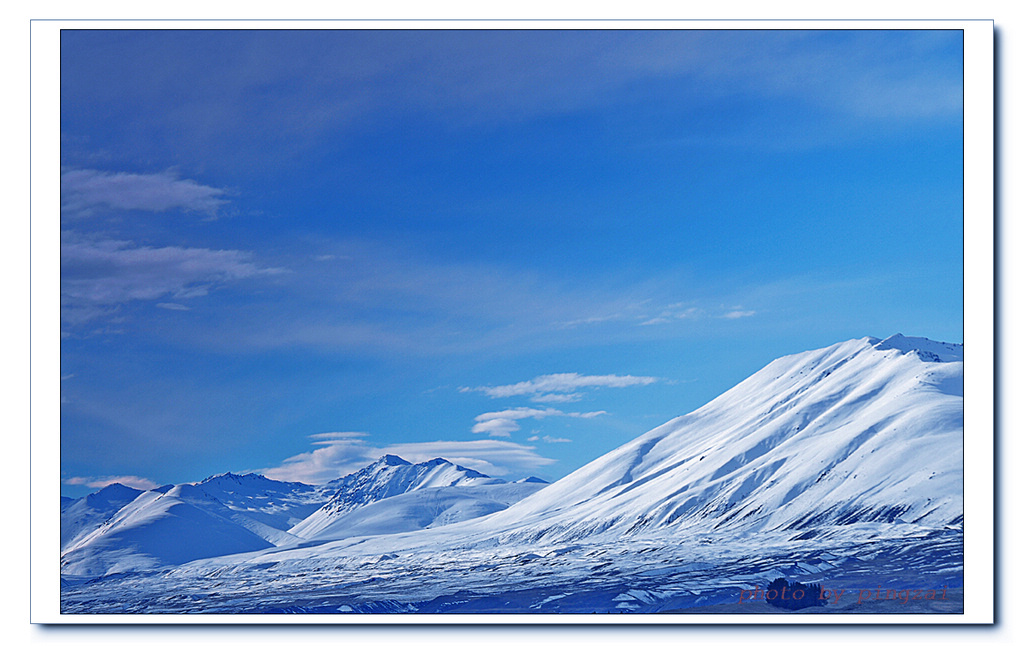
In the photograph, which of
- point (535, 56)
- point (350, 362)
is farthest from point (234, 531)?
point (535, 56)

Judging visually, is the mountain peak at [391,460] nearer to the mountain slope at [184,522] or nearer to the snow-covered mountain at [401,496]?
the snow-covered mountain at [401,496]

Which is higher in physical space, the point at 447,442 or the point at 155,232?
the point at 155,232

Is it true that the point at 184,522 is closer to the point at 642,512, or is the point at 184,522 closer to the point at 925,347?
the point at 642,512

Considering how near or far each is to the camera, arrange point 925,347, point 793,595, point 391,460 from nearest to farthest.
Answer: point 793,595 < point 925,347 < point 391,460

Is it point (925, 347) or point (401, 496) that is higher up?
point (925, 347)
